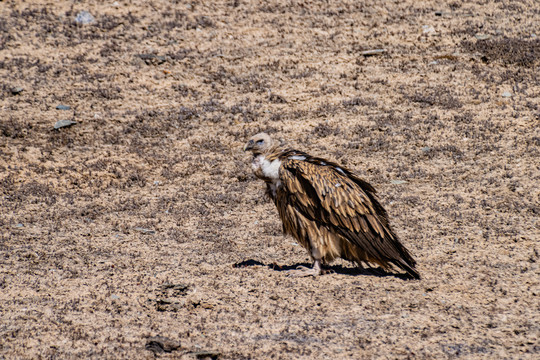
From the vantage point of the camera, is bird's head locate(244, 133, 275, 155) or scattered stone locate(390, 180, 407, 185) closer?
bird's head locate(244, 133, 275, 155)

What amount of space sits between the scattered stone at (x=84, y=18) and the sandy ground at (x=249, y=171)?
14 centimetres

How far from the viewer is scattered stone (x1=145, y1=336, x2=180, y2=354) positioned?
16.9ft

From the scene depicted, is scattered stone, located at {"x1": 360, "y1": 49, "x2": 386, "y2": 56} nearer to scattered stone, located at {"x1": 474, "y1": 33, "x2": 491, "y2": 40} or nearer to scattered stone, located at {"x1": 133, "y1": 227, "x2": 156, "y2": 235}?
scattered stone, located at {"x1": 474, "y1": 33, "x2": 491, "y2": 40}

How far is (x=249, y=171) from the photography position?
412 inches

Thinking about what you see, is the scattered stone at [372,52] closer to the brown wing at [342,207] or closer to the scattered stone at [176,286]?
the brown wing at [342,207]

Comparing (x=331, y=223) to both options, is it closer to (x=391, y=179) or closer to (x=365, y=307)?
(x=365, y=307)

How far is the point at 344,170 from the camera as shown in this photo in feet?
22.9

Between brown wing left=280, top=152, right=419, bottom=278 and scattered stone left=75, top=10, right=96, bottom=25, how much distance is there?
9118 mm

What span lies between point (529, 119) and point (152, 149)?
6497mm

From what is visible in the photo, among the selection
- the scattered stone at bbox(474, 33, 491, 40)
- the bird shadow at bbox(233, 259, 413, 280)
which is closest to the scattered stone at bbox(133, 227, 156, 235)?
the bird shadow at bbox(233, 259, 413, 280)

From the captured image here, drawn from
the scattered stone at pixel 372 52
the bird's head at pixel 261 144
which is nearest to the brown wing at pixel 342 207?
the bird's head at pixel 261 144

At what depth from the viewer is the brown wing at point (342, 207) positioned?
663 cm

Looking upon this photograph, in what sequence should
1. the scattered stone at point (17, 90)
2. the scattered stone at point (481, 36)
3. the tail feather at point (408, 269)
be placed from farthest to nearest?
the scattered stone at point (481, 36)
the scattered stone at point (17, 90)
the tail feather at point (408, 269)

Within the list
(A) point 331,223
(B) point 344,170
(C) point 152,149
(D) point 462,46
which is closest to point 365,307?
(A) point 331,223
